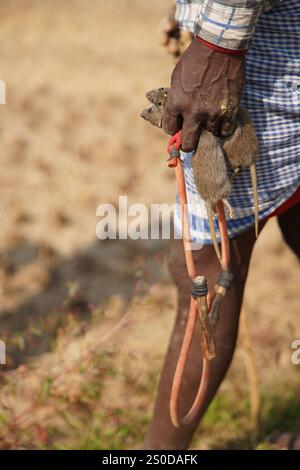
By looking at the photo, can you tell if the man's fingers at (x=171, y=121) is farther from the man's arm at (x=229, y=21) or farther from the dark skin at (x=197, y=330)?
the dark skin at (x=197, y=330)

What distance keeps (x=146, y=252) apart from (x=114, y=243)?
0.53 ft

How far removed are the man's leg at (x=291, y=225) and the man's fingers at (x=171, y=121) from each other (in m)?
0.57

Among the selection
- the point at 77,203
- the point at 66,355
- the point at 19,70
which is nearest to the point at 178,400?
the point at 66,355

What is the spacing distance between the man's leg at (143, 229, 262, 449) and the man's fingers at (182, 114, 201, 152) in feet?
1.19

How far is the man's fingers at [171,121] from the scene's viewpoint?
1698mm

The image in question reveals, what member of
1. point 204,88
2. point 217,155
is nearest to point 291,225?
point 217,155

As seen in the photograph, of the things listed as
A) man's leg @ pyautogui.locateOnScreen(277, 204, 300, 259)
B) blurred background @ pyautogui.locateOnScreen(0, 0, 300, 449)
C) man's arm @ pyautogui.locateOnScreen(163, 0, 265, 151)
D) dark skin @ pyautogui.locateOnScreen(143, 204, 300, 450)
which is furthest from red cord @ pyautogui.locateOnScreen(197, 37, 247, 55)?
blurred background @ pyautogui.locateOnScreen(0, 0, 300, 449)

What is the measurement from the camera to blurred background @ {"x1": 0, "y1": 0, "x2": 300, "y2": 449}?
257 centimetres

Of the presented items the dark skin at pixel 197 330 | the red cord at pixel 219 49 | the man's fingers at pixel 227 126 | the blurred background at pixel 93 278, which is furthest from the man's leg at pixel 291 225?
the red cord at pixel 219 49

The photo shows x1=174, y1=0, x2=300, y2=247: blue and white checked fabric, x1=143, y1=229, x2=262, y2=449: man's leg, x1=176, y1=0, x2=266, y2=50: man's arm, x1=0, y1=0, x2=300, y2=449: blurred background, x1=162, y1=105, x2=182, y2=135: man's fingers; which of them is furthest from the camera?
x1=0, y1=0, x2=300, y2=449: blurred background

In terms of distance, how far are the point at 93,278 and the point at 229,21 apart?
206 centimetres

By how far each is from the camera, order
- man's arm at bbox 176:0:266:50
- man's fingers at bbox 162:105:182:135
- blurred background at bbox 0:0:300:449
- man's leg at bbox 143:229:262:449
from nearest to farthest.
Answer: man's arm at bbox 176:0:266:50
man's fingers at bbox 162:105:182:135
man's leg at bbox 143:229:262:449
blurred background at bbox 0:0:300:449

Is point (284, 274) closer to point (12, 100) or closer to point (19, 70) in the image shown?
point (12, 100)

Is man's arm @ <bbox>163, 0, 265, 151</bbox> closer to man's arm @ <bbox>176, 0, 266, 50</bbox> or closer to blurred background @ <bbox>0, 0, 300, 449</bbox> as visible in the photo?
man's arm @ <bbox>176, 0, 266, 50</bbox>
